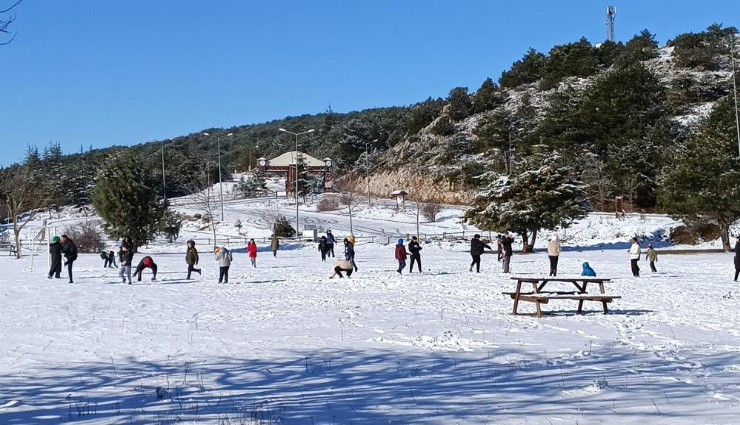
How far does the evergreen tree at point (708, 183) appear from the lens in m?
39.3

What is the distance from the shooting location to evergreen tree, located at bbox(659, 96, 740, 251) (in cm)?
3928

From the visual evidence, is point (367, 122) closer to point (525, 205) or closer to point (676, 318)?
point (525, 205)

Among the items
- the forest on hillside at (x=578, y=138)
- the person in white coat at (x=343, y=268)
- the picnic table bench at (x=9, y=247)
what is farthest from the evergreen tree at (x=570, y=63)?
the person in white coat at (x=343, y=268)

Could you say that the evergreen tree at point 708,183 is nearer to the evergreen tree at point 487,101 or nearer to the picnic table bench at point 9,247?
the picnic table bench at point 9,247

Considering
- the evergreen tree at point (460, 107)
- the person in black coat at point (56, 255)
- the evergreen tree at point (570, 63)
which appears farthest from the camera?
the evergreen tree at point (460, 107)

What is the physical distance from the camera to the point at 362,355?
10016 mm

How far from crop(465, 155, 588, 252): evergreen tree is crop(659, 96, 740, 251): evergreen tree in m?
5.35

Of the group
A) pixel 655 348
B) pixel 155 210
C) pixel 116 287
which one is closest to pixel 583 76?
pixel 155 210

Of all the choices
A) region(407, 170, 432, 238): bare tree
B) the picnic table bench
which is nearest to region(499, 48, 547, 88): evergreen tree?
region(407, 170, 432, 238): bare tree

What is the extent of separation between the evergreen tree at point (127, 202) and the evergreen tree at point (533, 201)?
2132 cm

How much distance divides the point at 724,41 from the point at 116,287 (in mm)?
92431

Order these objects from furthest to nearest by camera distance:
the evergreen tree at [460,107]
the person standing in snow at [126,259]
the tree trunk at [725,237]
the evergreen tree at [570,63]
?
the evergreen tree at [460,107]
the evergreen tree at [570,63]
the tree trunk at [725,237]
the person standing in snow at [126,259]

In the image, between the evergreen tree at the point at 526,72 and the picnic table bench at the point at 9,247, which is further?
the evergreen tree at the point at 526,72

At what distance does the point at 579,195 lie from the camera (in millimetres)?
46312
